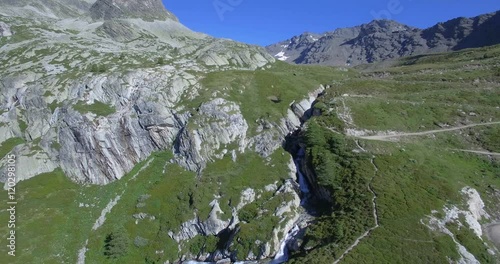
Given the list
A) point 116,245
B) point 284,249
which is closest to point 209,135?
point 116,245

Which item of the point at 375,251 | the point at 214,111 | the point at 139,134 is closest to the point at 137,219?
the point at 139,134

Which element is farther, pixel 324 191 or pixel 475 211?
pixel 324 191

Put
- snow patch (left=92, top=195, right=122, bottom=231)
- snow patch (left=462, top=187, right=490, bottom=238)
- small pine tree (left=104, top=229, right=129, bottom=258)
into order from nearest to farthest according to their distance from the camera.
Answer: snow patch (left=462, top=187, right=490, bottom=238) < small pine tree (left=104, top=229, right=129, bottom=258) < snow patch (left=92, top=195, right=122, bottom=231)

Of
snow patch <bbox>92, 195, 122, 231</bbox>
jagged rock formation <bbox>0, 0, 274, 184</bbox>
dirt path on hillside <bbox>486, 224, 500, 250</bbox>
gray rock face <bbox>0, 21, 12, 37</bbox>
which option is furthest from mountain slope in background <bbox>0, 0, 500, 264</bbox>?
gray rock face <bbox>0, 21, 12, 37</bbox>

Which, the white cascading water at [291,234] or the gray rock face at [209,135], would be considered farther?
the gray rock face at [209,135]

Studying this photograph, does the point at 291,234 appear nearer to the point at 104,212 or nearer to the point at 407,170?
the point at 407,170

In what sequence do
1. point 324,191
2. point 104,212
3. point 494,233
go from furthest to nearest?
point 104,212 < point 324,191 < point 494,233

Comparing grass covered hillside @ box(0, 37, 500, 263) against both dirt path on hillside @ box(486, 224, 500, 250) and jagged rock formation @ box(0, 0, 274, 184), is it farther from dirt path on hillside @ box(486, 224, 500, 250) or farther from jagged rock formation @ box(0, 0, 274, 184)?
jagged rock formation @ box(0, 0, 274, 184)

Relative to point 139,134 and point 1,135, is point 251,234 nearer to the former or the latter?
point 139,134

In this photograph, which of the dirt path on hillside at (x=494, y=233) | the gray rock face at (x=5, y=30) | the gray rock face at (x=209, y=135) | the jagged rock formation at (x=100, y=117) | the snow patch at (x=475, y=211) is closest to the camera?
the dirt path on hillside at (x=494, y=233)

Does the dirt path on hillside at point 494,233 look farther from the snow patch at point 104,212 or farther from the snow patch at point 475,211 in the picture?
the snow patch at point 104,212

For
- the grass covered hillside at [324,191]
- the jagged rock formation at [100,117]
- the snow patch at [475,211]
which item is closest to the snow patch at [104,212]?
the grass covered hillside at [324,191]
